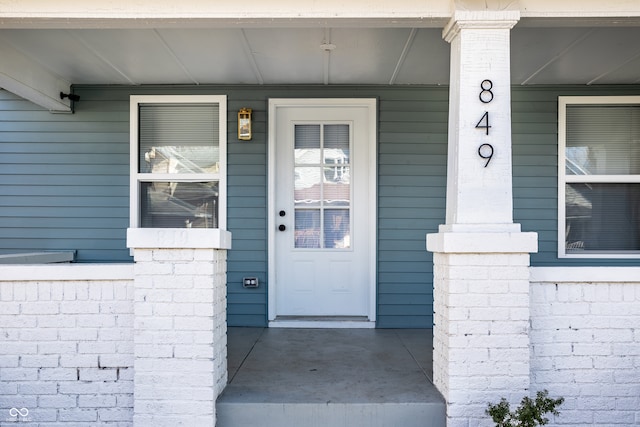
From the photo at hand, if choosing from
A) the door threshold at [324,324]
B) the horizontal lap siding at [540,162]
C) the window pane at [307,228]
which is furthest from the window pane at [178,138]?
the horizontal lap siding at [540,162]

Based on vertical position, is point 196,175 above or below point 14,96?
below

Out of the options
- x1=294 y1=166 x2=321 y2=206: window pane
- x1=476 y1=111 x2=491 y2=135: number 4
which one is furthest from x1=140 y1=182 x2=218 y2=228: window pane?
x1=476 y1=111 x2=491 y2=135: number 4

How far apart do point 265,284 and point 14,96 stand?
108 inches

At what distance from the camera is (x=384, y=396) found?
276 centimetres

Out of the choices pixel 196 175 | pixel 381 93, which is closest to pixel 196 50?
pixel 196 175

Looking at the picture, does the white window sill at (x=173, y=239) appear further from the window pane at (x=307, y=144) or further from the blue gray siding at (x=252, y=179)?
the window pane at (x=307, y=144)

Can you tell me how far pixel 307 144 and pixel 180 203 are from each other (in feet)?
4.02

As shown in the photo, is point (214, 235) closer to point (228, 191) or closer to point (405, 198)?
point (228, 191)

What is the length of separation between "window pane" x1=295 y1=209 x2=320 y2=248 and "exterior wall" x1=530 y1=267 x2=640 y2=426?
86.0 inches

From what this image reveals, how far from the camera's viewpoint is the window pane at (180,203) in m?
4.55

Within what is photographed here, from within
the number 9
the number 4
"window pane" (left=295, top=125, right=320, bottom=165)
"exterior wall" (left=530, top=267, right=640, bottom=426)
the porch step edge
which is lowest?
the porch step edge

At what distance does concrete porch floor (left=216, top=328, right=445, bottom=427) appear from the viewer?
2660 millimetres

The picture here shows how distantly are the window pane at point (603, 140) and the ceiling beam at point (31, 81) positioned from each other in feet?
14.2

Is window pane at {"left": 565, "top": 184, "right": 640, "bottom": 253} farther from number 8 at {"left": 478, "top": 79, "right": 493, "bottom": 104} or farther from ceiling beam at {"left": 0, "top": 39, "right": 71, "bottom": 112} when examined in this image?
ceiling beam at {"left": 0, "top": 39, "right": 71, "bottom": 112}
